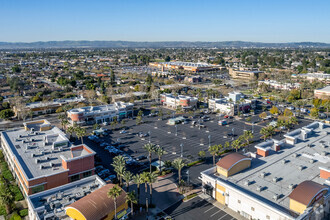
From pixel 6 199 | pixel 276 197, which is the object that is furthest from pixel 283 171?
pixel 6 199

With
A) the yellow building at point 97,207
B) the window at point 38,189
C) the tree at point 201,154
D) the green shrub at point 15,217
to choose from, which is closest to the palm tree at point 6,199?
the green shrub at point 15,217

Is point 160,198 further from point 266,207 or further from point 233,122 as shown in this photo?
point 233,122

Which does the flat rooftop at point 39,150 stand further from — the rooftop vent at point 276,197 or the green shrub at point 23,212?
the rooftop vent at point 276,197

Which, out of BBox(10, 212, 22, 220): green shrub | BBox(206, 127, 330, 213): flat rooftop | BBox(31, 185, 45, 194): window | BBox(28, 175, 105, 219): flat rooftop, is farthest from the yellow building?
BBox(206, 127, 330, 213): flat rooftop

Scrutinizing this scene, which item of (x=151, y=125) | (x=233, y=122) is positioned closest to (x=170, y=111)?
(x=151, y=125)

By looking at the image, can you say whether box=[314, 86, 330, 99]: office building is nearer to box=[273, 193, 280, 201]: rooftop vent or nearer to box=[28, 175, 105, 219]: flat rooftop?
box=[273, 193, 280, 201]: rooftop vent

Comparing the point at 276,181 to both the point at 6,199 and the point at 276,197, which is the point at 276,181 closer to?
the point at 276,197
